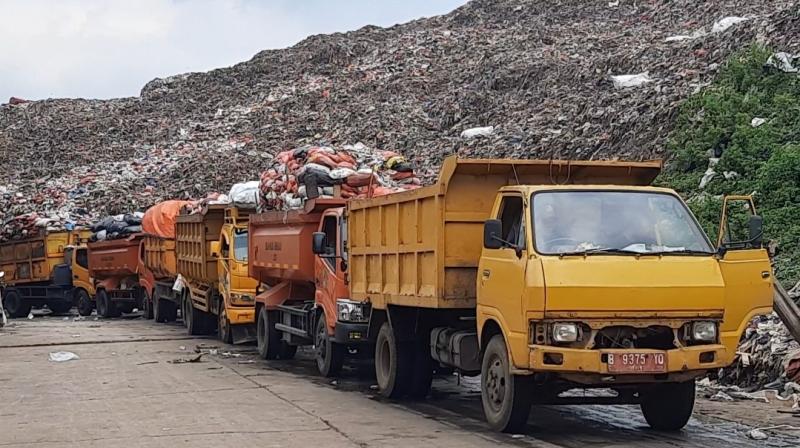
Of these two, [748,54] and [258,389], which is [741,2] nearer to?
[748,54]

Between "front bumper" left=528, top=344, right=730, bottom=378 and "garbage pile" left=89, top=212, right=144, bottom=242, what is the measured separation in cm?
2108

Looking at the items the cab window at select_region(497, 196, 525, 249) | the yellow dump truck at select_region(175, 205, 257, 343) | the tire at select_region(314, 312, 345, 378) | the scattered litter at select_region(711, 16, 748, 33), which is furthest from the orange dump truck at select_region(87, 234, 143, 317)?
the cab window at select_region(497, 196, 525, 249)

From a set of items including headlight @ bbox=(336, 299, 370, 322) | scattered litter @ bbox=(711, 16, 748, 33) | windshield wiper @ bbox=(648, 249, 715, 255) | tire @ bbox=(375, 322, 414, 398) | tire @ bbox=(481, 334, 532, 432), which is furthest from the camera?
scattered litter @ bbox=(711, 16, 748, 33)

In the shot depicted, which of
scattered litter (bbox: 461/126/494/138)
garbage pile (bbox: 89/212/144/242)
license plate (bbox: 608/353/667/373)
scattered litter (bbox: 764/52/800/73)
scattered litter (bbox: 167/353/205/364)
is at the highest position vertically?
scattered litter (bbox: 764/52/800/73)

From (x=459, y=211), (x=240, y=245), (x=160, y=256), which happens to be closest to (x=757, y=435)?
(x=459, y=211)

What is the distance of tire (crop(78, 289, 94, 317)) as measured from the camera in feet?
99.3

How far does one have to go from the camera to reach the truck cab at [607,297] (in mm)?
8125

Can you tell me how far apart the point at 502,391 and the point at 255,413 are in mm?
2717

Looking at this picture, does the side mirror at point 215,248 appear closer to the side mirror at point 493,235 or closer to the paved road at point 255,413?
the paved road at point 255,413

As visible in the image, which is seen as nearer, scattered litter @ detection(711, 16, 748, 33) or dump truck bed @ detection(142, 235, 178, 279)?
dump truck bed @ detection(142, 235, 178, 279)

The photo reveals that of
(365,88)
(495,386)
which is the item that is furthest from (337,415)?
(365,88)

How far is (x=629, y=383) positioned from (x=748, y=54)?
52.0 feet

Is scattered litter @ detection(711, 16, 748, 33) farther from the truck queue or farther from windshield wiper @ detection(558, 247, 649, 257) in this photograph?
windshield wiper @ detection(558, 247, 649, 257)

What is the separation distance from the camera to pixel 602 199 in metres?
9.08
